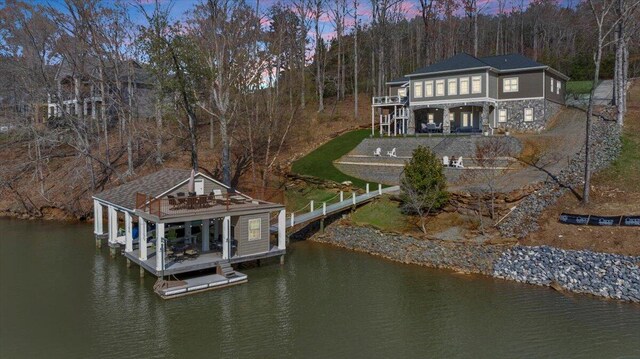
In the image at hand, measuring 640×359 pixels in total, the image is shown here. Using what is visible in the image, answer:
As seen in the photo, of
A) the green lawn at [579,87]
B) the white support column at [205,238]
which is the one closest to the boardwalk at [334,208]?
the white support column at [205,238]

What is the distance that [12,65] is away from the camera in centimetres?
3694

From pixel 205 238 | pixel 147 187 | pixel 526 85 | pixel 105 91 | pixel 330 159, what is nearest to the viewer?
pixel 205 238

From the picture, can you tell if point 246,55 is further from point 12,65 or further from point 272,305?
point 272,305

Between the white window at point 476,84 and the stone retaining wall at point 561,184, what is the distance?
819 cm

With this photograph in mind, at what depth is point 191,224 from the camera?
21.3 m

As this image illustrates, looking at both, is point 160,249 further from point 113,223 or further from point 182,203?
point 113,223

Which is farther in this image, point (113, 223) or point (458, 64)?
point (458, 64)

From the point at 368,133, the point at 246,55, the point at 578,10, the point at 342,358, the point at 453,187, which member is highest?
the point at 578,10

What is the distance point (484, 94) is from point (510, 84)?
271cm

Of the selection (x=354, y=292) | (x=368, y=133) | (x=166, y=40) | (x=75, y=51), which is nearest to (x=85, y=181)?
(x=75, y=51)

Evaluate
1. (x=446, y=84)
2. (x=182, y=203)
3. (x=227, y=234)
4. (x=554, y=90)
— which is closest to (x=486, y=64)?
(x=446, y=84)

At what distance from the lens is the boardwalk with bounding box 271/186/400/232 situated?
23516 mm

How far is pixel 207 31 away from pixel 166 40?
2666 mm

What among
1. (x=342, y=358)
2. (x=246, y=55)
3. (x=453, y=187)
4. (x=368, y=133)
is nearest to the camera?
(x=342, y=358)
